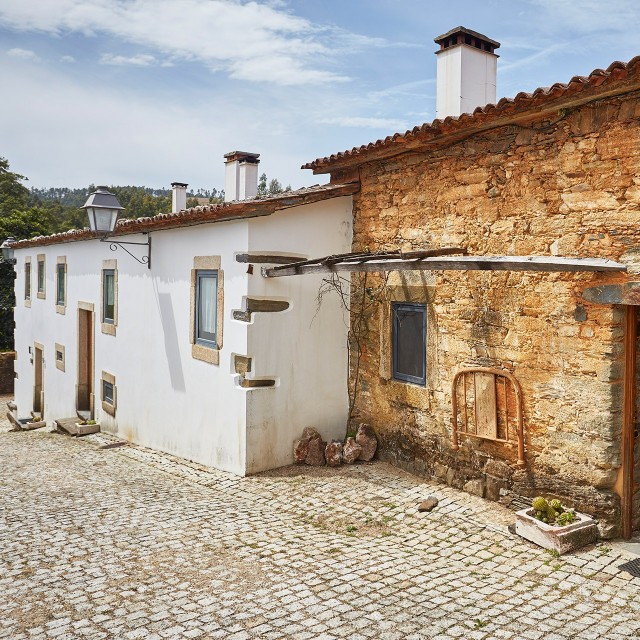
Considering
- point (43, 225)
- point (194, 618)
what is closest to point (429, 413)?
point (194, 618)

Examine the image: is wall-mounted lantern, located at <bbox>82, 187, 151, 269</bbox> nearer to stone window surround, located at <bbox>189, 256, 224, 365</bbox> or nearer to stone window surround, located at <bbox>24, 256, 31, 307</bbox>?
stone window surround, located at <bbox>189, 256, 224, 365</bbox>

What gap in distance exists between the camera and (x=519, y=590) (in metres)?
4.50

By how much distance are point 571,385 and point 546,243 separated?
133 cm

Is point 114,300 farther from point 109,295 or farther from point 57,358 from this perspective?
point 57,358

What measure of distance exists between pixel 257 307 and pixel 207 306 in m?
1.38

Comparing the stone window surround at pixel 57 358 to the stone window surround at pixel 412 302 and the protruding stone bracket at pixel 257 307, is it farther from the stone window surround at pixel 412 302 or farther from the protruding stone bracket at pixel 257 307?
the stone window surround at pixel 412 302

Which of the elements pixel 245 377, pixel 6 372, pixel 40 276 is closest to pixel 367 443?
pixel 245 377

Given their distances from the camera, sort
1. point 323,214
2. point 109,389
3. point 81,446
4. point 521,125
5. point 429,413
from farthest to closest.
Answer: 1. point 109,389
2. point 81,446
3. point 323,214
4. point 429,413
5. point 521,125

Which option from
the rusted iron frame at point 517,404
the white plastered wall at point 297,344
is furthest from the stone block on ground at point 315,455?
the rusted iron frame at point 517,404

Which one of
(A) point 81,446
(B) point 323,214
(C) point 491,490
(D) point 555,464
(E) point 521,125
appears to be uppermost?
(E) point 521,125

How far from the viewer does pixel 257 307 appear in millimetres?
7543

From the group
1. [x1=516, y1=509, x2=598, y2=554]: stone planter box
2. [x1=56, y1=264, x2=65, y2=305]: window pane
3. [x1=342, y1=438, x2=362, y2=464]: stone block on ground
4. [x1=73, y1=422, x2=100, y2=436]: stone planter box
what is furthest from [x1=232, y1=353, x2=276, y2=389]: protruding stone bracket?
[x1=56, y1=264, x2=65, y2=305]: window pane

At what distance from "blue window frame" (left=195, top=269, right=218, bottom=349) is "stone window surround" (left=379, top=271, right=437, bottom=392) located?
7.58ft

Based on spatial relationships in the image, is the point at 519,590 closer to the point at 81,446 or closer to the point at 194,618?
the point at 194,618
